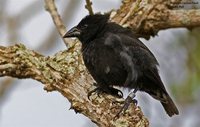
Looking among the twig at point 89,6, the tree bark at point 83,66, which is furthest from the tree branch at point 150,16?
the twig at point 89,6

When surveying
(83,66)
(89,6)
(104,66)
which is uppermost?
(89,6)

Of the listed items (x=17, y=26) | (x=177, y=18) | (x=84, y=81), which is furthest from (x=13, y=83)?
(x=177, y=18)

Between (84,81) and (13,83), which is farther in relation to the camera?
(13,83)

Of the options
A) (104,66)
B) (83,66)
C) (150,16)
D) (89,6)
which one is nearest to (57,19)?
(89,6)

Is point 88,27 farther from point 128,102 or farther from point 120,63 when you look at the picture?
point 128,102

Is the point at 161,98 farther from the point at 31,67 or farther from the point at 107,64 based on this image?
the point at 31,67

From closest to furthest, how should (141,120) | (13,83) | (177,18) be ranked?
(141,120)
(177,18)
(13,83)

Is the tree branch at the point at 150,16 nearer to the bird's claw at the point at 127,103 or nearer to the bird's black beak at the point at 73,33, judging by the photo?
the bird's black beak at the point at 73,33
